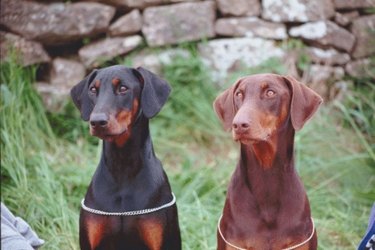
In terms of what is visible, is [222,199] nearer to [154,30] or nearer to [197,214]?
[197,214]

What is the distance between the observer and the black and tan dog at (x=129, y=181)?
3.08 metres

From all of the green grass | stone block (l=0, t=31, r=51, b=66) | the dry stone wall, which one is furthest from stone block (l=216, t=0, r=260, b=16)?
stone block (l=0, t=31, r=51, b=66)

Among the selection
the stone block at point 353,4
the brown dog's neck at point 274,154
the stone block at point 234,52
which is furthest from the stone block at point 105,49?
the brown dog's neck at point 274,154

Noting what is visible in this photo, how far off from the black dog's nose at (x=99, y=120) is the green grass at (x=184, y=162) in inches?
58.0

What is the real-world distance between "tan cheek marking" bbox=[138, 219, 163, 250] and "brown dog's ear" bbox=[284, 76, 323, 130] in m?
0.77

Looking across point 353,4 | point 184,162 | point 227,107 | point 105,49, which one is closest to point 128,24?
point 105,49

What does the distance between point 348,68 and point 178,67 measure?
63.4 inches

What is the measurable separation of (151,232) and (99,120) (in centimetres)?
58

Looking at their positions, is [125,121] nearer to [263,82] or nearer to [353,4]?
[263,82]

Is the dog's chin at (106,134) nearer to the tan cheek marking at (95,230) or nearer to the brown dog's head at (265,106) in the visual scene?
the tan cheek marking at (95,230)

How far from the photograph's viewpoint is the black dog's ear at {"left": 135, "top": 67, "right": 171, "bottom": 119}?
3104mm

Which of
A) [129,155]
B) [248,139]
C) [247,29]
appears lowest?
[247,29]

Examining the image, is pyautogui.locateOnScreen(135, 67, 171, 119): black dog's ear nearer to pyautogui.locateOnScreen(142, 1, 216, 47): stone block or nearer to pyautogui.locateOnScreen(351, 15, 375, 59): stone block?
pyautogui.locateOnScreen(142, 1, 216, 47): stone block

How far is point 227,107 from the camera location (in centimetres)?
306
